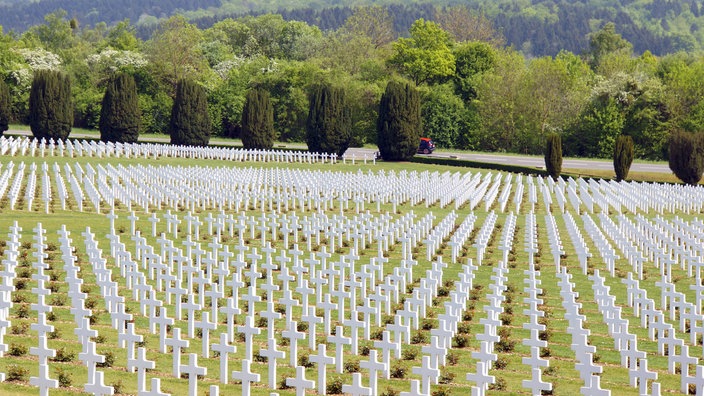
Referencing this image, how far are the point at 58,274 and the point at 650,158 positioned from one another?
5575 centimetres

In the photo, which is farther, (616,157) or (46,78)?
(46,78)

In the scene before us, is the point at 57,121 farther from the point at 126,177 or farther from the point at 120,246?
the point at 120,246

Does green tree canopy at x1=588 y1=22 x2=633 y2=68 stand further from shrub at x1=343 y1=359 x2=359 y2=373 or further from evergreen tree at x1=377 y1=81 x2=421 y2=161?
shrub at x1=343 y1=359 x2=359 y2=373

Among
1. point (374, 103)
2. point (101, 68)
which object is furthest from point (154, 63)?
point (374, 103)

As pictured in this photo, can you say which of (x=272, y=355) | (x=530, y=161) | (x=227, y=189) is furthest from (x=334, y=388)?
(x=530, y=161)

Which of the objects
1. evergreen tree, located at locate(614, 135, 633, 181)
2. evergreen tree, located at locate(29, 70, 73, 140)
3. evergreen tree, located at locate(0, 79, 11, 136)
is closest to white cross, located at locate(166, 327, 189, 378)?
evergreen tree, located at locate(614, 135, 633, 181)

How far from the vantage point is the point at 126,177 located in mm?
38969

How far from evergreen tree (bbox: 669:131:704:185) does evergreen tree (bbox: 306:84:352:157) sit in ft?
54.1

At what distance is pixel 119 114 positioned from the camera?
62.0 m

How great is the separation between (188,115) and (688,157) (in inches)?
1017

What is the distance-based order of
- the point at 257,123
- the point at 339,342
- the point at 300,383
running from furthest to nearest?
the point at 257,123, the point at 339,342, the point at 300,383

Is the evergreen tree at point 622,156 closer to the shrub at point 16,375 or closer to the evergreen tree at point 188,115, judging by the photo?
the evergreen tree at point 188,115

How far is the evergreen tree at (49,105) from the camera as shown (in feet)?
201

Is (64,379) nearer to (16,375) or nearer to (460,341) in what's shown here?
(16,375)
